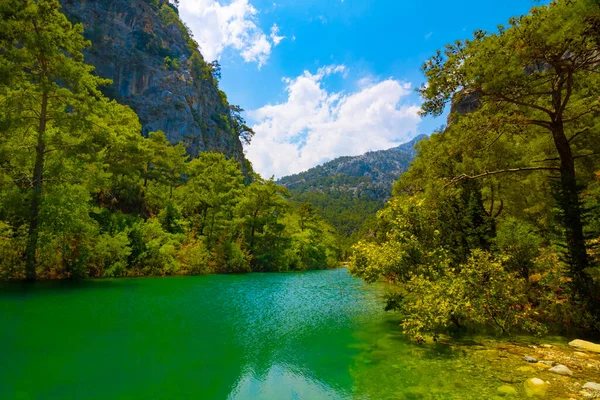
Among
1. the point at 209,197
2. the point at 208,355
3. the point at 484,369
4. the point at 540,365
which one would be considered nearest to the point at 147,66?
the point at 209,197

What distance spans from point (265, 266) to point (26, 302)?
110ft

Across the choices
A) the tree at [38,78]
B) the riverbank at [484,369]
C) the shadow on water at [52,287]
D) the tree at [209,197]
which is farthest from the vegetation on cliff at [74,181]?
the riverbank at [484,369]

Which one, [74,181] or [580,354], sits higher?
[74,181]

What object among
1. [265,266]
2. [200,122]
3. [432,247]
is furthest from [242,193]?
[200,122]

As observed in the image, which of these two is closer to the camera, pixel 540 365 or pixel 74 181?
pixel 540 365

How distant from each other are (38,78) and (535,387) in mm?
28370

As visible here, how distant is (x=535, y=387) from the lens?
7160 mm

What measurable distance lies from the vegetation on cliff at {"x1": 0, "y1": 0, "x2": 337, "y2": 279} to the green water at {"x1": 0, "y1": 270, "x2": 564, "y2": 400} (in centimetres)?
585

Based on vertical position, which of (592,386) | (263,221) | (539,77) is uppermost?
(539,77)

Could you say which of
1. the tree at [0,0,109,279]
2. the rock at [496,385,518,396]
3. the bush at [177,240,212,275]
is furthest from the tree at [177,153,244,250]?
the rock at [496,385,518,396]

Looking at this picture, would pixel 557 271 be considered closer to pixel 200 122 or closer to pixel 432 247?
pixel 432 247

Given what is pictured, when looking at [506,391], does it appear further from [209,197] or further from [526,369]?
[209,197]

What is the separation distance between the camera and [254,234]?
47719mm

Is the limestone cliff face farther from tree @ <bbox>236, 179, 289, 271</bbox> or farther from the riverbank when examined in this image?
the riverbank
